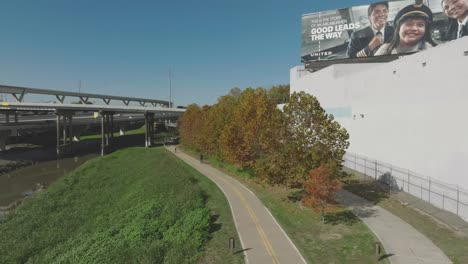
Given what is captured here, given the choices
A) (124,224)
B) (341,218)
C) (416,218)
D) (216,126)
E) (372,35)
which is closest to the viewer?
(416,218)

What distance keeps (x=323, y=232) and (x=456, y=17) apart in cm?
4197

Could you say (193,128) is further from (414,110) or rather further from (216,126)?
(414,110)

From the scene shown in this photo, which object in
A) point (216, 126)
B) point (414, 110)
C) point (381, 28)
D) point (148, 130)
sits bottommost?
point (148, 130)

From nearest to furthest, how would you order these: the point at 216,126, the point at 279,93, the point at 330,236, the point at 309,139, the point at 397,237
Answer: the point at 397,237 < the point at 330,236 < the point at 309,139 < the point at 216,126 < the point at 279,93

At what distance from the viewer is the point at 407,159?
32.8 metres

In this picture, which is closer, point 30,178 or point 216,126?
point 30,178

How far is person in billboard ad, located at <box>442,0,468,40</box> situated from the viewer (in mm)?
46656

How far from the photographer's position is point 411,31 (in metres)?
50.3

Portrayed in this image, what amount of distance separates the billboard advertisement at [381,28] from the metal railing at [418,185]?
20965 mm

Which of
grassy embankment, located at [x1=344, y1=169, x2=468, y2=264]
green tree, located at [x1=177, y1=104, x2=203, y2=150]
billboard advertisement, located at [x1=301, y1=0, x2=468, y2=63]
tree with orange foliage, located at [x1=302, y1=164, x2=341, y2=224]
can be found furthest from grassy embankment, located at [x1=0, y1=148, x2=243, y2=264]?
billboard advertisement, located at [x1=301, y1=0, x2=468, y2=63]

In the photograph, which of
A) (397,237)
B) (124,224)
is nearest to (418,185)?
(397,237)

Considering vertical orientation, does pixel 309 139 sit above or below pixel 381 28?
below

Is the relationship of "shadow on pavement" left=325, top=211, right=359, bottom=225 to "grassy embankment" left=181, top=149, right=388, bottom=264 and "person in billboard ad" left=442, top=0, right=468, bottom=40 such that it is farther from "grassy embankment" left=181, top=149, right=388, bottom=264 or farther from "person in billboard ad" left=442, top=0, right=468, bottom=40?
"person in billboard ad" left=442, top=0, right=468, bottom=40

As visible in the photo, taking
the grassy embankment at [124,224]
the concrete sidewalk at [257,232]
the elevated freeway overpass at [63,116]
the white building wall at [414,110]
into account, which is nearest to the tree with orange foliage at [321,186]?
the concrete sidewalk at [257,232]
